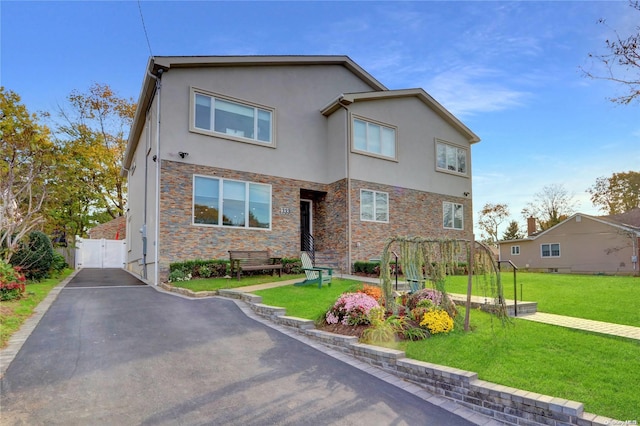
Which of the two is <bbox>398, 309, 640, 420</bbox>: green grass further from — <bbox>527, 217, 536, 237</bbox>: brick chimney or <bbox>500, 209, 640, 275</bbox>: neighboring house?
<bbox>527, 217, 536, 237</bbox>: brick chimney

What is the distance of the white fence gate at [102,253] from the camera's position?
24.4 m

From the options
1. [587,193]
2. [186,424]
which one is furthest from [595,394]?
[587,193]

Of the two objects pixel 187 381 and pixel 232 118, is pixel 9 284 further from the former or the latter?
pixel 232 118

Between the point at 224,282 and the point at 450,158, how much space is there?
1325cm

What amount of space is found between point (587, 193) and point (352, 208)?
3717 cm

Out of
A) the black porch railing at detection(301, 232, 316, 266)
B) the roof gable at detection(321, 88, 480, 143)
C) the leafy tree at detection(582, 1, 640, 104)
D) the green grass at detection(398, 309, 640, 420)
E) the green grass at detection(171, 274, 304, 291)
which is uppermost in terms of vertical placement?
the roof gable at detection(321, 88, 480, 143)

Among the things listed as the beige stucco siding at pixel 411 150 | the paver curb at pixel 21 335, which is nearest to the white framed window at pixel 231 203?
the beige stucco siding at pixel 411 150

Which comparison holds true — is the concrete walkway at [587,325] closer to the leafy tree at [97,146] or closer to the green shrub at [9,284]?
the green shrub at [9,284]

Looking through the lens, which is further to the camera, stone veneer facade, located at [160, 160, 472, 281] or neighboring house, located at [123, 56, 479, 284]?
neighboring house, located at [123, 56, 479, 284]

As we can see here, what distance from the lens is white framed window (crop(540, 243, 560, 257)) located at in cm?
2865

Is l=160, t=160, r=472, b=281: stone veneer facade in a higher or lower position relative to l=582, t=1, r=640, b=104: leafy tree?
lower

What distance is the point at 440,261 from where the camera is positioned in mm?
6578

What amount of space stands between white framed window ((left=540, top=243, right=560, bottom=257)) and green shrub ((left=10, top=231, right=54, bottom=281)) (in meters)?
31.4

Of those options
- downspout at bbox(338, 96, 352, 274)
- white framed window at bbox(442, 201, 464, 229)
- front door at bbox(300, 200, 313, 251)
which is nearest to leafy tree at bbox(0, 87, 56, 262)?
front door at bbox(300, 200, 313, 251)
